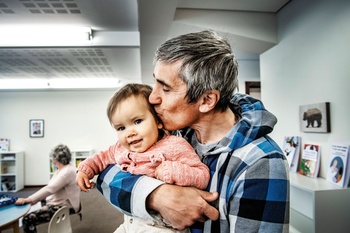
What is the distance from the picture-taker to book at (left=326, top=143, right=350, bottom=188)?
1985mm

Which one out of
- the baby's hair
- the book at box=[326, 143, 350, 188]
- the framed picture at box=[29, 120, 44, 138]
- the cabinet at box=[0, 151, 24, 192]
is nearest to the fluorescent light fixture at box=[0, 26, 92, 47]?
the baby's hair

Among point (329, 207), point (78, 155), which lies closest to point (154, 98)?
point (329, 207)

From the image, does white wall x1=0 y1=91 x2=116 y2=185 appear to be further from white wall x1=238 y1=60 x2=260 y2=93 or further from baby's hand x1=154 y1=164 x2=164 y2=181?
baby's hand x1=154 y1=164 x2=164 y2=181

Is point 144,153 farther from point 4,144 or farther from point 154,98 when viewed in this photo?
point 4,144

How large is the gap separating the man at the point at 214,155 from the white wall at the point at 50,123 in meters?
6.77

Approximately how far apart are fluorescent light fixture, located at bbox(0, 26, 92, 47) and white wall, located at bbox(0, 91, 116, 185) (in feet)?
13.5

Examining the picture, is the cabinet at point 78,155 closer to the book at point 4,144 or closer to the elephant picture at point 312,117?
the book at point 4,144

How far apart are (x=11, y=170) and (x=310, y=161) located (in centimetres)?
789

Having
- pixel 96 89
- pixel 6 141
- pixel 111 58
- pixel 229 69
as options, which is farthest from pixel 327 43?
pixel 6 141

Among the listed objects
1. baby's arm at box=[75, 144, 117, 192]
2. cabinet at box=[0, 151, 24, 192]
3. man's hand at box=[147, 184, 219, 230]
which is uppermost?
baby's arm at box=[75, 144, 117, 192]

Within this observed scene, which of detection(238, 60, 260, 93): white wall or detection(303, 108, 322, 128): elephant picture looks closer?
detection(303, 108, 322, 128): elephant picture

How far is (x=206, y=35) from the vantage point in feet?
3.03

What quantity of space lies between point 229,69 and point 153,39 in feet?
7.96

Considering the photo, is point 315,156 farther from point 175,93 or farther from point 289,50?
point 175,93
